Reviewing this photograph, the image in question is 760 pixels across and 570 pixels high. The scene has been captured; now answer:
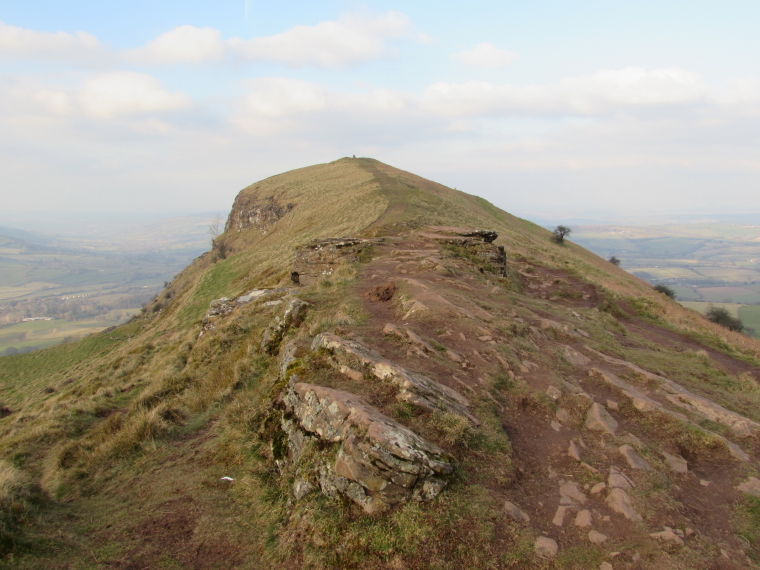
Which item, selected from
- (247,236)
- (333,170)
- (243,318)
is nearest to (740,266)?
(333,170)

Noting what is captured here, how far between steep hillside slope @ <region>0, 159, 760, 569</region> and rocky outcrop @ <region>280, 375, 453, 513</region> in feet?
0.09

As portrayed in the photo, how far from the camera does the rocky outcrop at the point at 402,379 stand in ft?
20.5

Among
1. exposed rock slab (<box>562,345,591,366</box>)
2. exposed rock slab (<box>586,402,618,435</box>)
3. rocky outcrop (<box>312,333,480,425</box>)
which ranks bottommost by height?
exposed rock slab (<box>586,402,618,435</box>)

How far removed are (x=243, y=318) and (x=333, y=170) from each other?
177ft

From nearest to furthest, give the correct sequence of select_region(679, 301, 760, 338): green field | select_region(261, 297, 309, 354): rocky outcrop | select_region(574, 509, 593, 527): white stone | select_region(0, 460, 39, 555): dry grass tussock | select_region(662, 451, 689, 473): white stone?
1. select_region(0, 460, 39, 555): dry grass tussock
2. select_region(574, 509, 593, 527): white stone
3. select_region(662, 451, 689, 473): white stone
4. select_region(261, 297, 309, 354): rocky outcrop
5. select_region(679, 301, 760, 338): green field

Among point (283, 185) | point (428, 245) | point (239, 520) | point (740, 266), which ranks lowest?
point (740, 266)

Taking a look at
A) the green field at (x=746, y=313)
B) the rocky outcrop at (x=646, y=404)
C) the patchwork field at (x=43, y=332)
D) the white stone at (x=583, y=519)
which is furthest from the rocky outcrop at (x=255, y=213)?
the green field at (x=746, y=313)

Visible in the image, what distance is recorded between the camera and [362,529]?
15.4 ft

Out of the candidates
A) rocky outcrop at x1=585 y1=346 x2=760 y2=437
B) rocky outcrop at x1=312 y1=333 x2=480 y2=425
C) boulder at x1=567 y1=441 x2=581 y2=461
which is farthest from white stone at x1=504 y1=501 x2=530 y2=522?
rocky outcrop at x1=585 y1=346 x2=760 y2=437

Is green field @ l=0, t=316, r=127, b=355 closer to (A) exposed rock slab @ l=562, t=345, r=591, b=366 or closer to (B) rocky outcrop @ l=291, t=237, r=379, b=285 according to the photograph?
(B) rocky outcrop @ l=291, t=237, r=379, b=285

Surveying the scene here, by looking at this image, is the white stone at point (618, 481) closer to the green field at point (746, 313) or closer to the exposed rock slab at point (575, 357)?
the exposed rock slab at point (575, 357)

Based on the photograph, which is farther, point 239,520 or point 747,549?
point 239,520

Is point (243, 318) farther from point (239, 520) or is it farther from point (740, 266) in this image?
point (740, 266)

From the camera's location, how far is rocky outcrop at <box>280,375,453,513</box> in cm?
495
